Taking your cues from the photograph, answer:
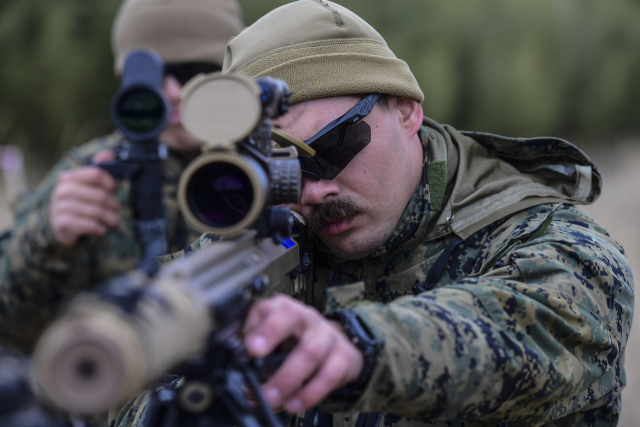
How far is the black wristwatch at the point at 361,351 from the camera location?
134 cm

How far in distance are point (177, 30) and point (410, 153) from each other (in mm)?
1140

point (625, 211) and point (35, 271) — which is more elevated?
point (35, 271)

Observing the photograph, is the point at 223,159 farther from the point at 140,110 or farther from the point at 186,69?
the point at 186,69

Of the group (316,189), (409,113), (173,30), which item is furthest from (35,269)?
(409,113)

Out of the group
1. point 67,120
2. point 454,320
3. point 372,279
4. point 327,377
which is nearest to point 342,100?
point 372,279

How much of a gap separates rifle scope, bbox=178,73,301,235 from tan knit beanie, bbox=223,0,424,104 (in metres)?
1.01

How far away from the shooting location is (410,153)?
2.59 meters

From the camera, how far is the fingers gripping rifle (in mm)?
914

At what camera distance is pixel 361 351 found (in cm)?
134

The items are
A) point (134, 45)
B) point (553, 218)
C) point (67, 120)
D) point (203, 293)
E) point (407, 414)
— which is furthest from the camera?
point (67, 120)

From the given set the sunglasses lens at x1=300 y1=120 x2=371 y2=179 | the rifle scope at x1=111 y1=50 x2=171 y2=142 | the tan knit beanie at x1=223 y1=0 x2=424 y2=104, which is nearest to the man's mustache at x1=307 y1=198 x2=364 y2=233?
the sunglasses lens at x1=300 y1=120 x2=371 y2=179

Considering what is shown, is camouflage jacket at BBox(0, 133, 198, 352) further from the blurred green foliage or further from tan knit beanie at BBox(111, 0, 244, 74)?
the blurred green foliage

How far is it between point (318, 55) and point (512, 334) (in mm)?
1362

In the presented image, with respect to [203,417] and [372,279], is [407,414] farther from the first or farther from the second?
[372,279]
